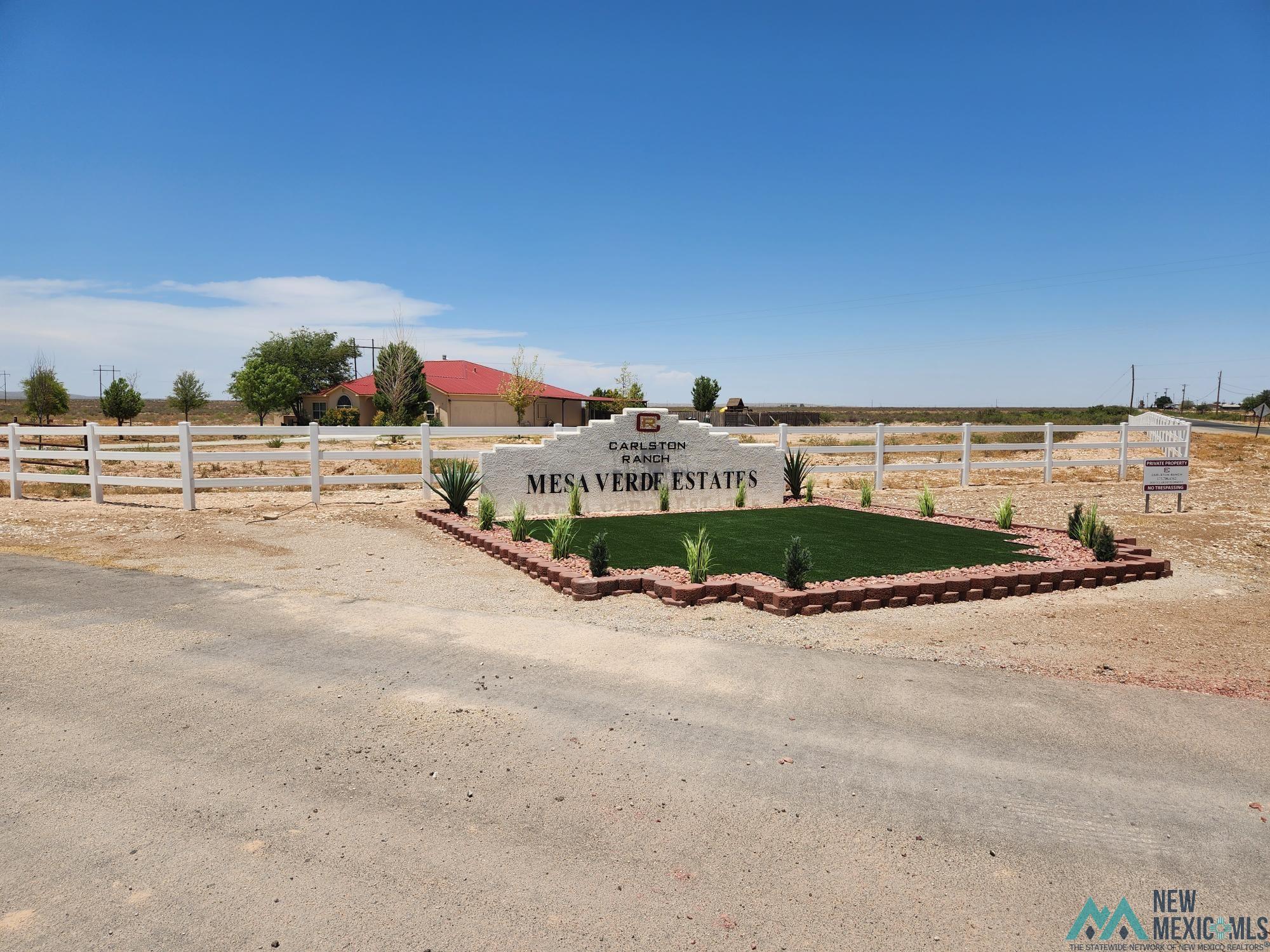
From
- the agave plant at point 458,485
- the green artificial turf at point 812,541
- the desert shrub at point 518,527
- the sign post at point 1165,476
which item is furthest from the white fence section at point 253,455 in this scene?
the green artificial turf at point 812,541

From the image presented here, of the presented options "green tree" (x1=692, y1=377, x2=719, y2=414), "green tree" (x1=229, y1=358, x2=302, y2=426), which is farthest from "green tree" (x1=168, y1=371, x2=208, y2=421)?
"green tree" (x1=692, y1=377, x2=719, y2=414)

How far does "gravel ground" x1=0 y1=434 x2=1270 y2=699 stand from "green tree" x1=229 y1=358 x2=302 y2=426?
47.3 meters

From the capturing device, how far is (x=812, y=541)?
11398 millimetres

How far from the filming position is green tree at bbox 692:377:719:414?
213 feet

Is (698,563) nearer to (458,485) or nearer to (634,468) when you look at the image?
(634,468)

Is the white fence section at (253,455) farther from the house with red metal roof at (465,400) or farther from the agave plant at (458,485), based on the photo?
the house with red metal roof at (465,400)

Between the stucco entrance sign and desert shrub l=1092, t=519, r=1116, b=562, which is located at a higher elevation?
the stucco entrance sign

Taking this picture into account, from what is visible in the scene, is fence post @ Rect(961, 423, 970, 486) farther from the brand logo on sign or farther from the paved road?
the paved road

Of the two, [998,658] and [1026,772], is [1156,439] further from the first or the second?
[1026,772]

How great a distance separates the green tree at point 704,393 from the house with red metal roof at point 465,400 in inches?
345

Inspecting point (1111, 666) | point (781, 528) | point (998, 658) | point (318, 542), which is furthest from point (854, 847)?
point (318, 542)

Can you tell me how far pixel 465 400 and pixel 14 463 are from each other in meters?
39.5

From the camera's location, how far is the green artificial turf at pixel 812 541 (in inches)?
386

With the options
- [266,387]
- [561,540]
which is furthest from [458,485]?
[266,387]
